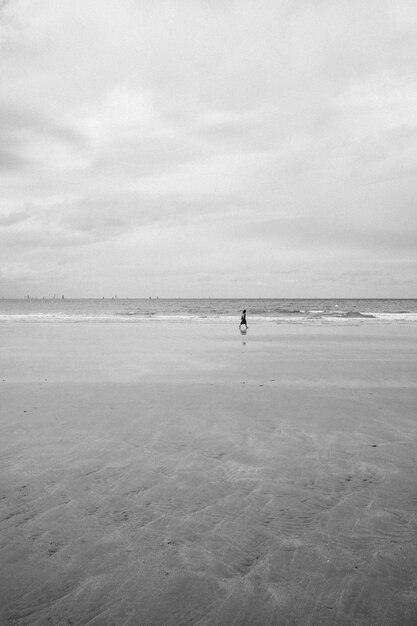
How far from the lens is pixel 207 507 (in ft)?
14.6

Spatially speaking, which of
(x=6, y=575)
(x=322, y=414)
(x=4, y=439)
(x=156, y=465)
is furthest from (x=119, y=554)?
(x=322, y=414)

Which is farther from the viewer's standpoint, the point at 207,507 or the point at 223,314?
the point at 223,314

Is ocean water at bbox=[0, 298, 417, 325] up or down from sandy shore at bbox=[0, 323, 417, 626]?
up

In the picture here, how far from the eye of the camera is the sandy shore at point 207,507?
312 centimetres

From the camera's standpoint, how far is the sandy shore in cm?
312

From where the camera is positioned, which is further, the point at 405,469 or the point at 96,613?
the point at 405,469

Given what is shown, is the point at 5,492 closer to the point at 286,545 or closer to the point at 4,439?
the point at 4,439

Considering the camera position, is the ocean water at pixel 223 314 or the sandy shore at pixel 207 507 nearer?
the sandy shore at pixel 207 507

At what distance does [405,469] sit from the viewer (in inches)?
216

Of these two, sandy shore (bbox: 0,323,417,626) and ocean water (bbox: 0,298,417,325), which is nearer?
sandy shore (bbox: 0,323,417,626)

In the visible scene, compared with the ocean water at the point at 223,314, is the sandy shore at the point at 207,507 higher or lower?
lower

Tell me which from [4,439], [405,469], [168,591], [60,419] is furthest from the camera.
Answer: [60,419]

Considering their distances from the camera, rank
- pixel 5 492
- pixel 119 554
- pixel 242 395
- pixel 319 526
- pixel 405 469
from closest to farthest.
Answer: pixel 119 554 < pixel 319 526 < pixel 5 492 < pixel 405 469 < pixel 242 395

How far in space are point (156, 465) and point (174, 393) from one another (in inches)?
167
